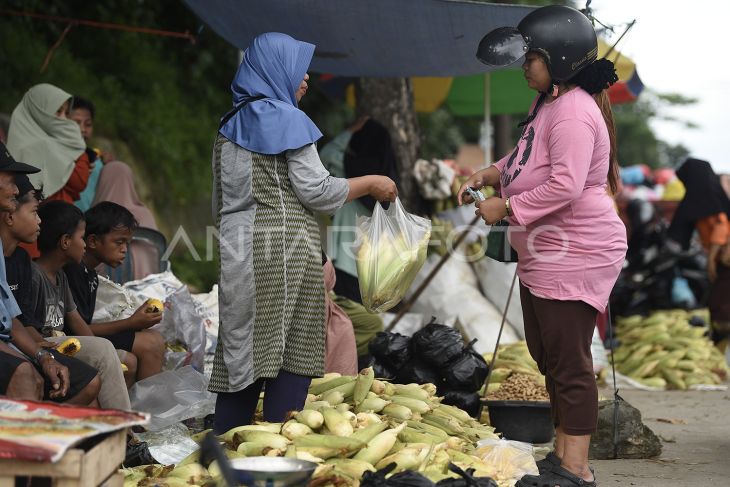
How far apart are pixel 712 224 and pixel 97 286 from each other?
19.2 feet

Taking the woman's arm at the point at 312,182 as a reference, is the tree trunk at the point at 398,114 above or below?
above

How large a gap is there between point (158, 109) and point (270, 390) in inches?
296

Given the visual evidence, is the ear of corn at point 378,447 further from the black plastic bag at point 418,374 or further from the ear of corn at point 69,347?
the black plastic bag at point 418,374

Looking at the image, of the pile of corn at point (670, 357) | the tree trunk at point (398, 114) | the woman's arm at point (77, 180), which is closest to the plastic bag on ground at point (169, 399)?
the woman's arm at point (77, 180)

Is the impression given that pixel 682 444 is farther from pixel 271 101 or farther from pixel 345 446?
pixel 271 101

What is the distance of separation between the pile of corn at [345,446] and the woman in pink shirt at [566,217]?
0.38 m

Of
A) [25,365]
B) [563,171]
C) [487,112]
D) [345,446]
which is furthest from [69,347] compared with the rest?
[487,112]

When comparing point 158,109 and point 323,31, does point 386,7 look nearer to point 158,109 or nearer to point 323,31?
point 323,31

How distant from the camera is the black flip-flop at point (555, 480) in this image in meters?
3.86

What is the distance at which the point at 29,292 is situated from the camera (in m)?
4.17

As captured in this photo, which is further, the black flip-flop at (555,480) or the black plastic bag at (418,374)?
the black plastic bag at (418,374)

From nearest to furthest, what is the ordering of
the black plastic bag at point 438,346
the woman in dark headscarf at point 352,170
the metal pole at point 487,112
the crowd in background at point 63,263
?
the crowd in background at point 63,263, the black plastic bag at point 438,346, the woman in dark headscarf at point 352,170, the metal pole at point 487,112

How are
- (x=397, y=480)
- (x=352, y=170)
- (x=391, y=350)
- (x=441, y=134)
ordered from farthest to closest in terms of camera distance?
(x=441, y=134) → (x=352, y=170) → (x=391, y=350) → (x=397, y=480)

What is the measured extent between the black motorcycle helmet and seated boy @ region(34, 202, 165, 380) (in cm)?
207
